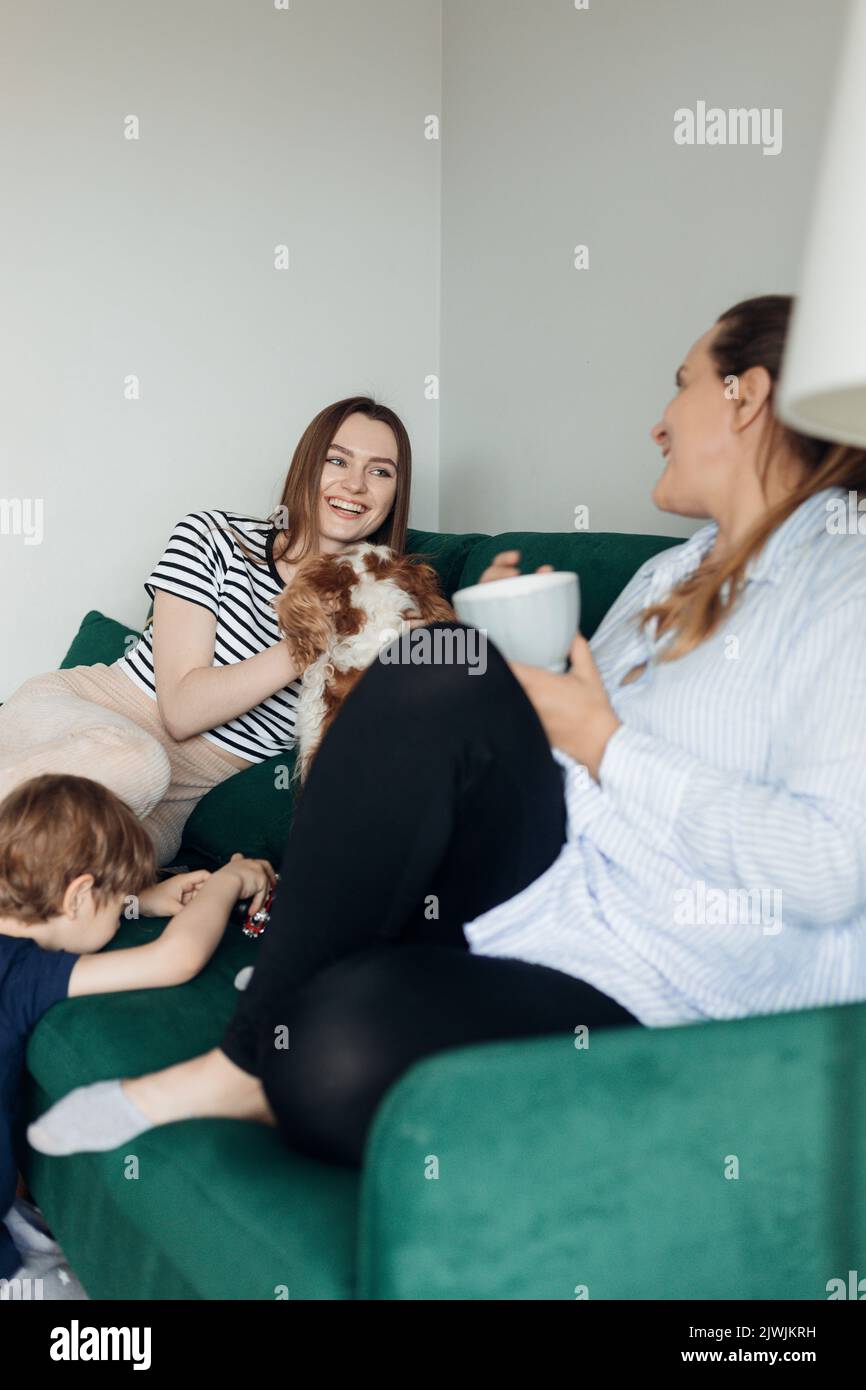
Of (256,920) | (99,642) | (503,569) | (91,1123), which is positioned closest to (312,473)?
(99,642)

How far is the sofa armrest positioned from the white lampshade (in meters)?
0.53

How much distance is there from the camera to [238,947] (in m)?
1.80

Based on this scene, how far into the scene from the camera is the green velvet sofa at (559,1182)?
92 cm

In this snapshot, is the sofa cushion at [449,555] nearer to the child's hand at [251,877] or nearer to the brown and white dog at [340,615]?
the brown and white dog at [340,615]

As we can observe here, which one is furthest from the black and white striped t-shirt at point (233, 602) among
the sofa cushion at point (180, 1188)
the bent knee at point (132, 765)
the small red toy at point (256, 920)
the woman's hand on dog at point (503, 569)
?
the woman's hand on dog at point (503, 569)

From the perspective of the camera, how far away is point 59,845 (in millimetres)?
1662

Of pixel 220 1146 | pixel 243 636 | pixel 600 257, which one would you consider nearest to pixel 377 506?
pixel 243 636

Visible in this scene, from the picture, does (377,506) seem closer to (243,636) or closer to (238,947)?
(243,636)

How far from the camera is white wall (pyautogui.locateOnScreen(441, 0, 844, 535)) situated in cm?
209

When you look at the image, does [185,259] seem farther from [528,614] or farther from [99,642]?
[528,614]

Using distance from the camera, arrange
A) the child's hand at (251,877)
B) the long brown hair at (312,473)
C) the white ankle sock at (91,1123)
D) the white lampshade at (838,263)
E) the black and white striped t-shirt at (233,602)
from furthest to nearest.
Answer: the long brown hair at (312,473), the black and white striped t-shirt at (233,602), the child's hand at (251,877), the white ankle sock at (91,1123), the white lampshade at (838,263)

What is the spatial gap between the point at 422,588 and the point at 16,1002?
0.88 meters

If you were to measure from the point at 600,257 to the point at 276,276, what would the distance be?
1045 mm

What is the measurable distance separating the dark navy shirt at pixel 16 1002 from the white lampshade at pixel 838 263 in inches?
49.1
